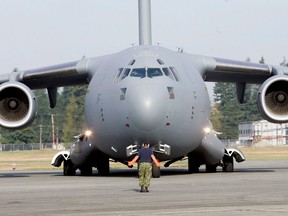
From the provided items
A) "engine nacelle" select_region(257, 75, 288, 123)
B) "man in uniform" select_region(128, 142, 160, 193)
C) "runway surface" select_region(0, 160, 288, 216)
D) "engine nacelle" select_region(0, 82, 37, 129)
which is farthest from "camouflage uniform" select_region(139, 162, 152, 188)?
"engine nacelle" select_region(0, 82, 37, 129)

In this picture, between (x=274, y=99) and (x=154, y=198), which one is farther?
(x=274, y=99)

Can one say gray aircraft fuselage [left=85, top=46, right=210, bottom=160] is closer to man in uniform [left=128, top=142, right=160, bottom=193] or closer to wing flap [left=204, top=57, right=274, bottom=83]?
wing flap [left=204, top=57, right=274, bottom=83]

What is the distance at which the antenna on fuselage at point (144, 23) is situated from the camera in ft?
90.8

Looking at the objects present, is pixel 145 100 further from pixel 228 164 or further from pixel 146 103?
pixel 228 164

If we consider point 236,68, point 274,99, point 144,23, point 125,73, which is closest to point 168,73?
point 125,73

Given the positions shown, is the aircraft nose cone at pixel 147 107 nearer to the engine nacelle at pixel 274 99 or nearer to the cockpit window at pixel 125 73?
the cockpit window at pixel 125 73

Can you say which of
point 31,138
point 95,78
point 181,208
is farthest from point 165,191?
point 31,138

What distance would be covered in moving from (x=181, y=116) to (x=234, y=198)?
8.12 meters

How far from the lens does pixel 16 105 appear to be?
26.9 meters

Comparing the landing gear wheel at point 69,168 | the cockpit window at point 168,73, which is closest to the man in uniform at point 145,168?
the cockpit window at point 168,73

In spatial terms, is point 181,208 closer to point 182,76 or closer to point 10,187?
point 10,187

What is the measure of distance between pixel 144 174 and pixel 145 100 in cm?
425

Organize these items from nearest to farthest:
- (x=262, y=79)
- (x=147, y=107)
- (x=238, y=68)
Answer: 1. (x=147, y=107)
2. (x=238, y=68)
3. (x=262, y=79)

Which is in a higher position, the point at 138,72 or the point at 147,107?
the point at 138,72
